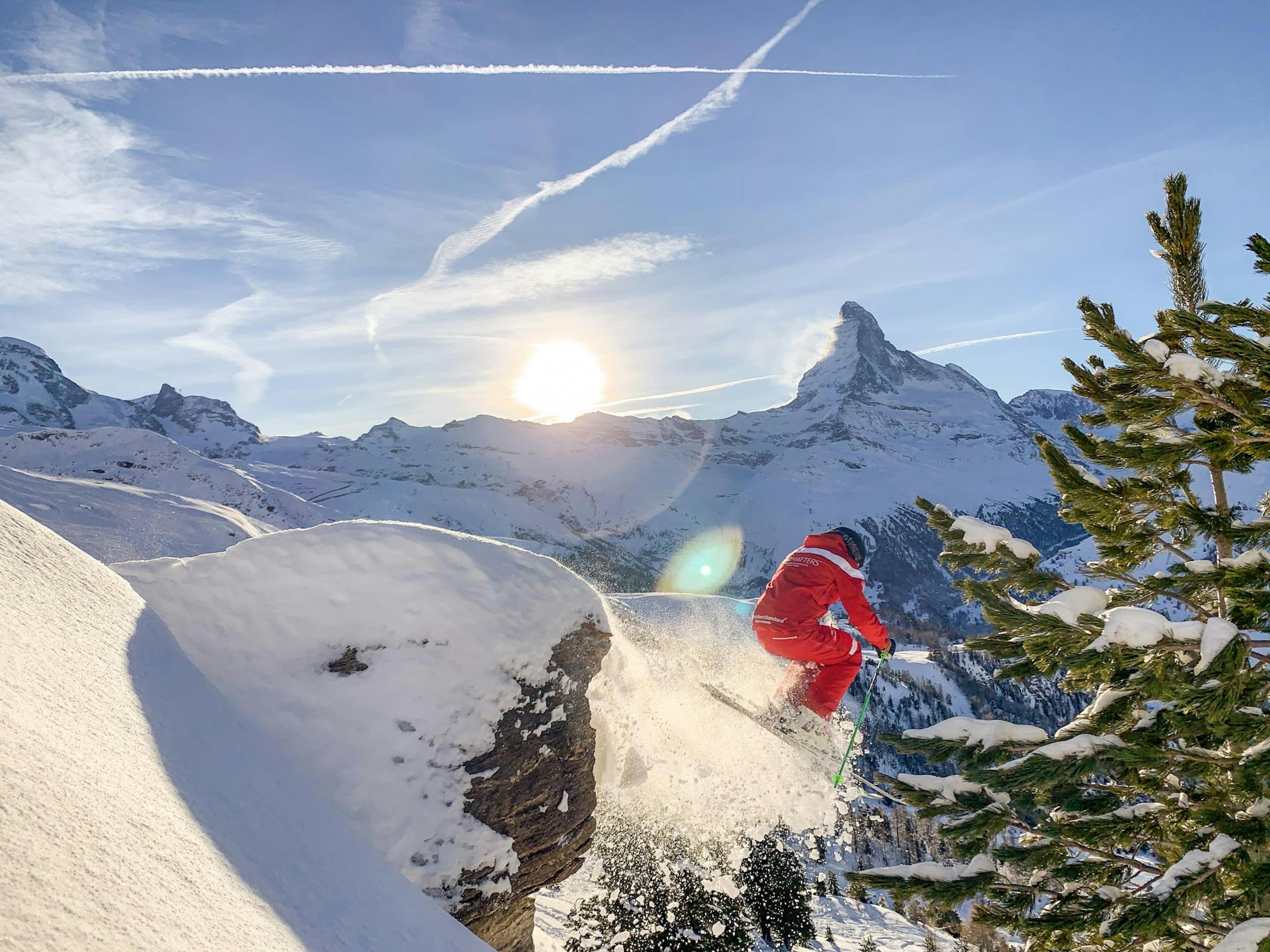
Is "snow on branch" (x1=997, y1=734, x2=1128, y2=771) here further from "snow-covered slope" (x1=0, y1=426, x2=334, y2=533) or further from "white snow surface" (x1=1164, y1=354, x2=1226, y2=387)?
"snow-covered slope" (x1=0, y1=426, x2=334, y2=533)

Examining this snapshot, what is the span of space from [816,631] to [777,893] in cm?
4014

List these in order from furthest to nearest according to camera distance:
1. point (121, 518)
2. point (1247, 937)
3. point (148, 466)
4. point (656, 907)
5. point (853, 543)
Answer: point (148, 466), point (656, 907), point (121, 518), point (853, 543), point (1247, 937)

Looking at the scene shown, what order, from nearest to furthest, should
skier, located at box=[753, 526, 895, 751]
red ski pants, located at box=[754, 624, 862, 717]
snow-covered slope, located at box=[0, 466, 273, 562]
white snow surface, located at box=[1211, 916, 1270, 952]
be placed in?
white snow surface, located at box=[1211, 916, 1270, 952] < skier, located at box=[753, 526, 895, 751] < red ski pants, located at box=[754, 624, 862, 717] < snow-covered slope, located at box=[0, 466, 273, 562]

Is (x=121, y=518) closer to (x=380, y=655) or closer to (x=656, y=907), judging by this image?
(x=380, y=655)

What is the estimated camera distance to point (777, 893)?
134 ft

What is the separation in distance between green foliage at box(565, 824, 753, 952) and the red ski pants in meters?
24.8

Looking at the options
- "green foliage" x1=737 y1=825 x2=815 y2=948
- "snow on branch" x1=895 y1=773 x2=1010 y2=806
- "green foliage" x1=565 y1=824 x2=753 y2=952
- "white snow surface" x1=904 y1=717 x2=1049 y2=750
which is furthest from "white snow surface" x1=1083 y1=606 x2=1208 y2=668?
"green foliage" x1=737 y1=825 x2=815 y2=948

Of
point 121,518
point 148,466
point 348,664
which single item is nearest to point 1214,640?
point 348,664

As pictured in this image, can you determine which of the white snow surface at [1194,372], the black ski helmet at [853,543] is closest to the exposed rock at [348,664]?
the black ski helmet at [853,543]

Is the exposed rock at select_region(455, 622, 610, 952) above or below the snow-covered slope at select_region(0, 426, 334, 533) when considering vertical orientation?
below

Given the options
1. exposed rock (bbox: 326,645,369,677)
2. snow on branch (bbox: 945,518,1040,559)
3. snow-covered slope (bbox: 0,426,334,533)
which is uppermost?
snow-covered slope (bbox: 0,426,334,533)

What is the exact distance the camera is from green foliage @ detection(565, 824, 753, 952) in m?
32.5

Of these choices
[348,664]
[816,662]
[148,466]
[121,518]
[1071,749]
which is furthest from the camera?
[148,466]

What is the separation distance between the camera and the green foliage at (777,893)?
39.7 meters
